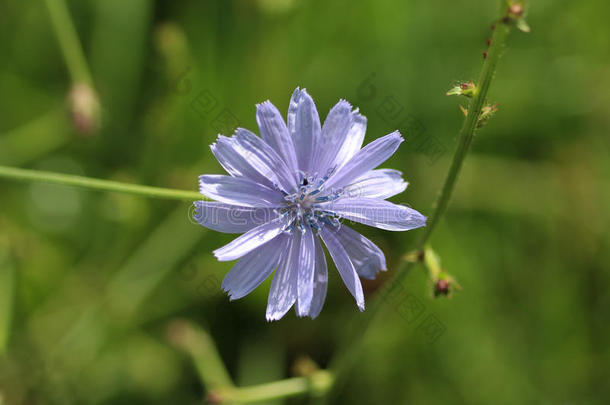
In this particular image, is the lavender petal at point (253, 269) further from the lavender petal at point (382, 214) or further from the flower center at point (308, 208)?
the lavender petal at point (382, 214)

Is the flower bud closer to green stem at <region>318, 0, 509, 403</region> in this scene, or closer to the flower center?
the flower center

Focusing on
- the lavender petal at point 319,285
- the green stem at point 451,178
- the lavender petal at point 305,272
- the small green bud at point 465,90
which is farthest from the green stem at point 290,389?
the small green bud at point 465,90

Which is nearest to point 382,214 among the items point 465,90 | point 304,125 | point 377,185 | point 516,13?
point 377,185

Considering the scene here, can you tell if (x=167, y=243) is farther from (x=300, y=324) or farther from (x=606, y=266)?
(x=606, y=266)

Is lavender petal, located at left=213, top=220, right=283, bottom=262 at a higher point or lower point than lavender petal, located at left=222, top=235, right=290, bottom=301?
higher

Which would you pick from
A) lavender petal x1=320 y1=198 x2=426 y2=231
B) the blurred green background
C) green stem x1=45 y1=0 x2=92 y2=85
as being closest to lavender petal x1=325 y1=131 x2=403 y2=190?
lavender petal x1=320 y1=198 x2=426 y2=231

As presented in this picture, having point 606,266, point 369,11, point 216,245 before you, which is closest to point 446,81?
point 369,11
